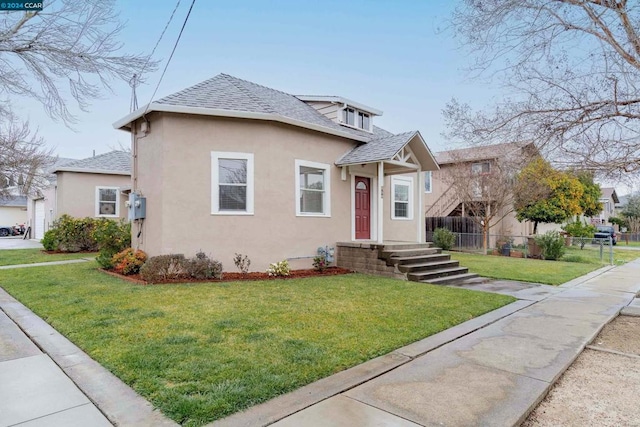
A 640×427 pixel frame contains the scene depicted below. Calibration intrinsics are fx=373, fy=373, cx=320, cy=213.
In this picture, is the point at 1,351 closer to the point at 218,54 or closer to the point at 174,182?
the point at 174,182

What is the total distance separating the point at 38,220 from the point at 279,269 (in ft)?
76.3

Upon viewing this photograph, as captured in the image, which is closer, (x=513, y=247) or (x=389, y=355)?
(x=389, y=355)

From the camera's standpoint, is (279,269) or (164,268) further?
(279,269)

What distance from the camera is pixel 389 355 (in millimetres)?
4297

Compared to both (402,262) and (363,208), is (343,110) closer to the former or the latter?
(363,208)

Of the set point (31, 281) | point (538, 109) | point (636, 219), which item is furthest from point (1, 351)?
point (636, 219)

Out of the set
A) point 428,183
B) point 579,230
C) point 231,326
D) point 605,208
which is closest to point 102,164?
point 231,326

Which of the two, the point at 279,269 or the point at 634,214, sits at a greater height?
the point at 634,214

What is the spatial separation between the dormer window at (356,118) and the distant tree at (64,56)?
7.37m

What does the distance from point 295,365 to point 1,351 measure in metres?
3.47

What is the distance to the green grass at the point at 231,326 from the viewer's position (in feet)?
11.1

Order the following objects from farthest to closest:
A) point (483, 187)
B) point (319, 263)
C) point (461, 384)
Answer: point (483, 187), point (319, 263), point (461, 384)

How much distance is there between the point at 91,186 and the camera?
60.6ft

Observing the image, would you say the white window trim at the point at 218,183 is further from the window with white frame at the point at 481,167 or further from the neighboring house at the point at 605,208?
the neighboring house at the point at 605,208
